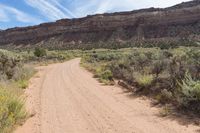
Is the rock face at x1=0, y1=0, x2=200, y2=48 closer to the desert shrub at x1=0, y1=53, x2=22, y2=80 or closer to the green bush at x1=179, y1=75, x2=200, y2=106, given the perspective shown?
the desert shrub at x1=0, y1=53, x2=22, y2=80

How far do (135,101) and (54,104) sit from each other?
3.06 meters

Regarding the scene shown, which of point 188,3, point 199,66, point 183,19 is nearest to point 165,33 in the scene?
point 183,19

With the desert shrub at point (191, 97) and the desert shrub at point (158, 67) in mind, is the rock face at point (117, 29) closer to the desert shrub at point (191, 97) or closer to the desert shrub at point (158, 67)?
the desert shrub at point (158, 67)

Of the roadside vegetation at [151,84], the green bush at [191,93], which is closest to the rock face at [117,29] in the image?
the roadside vegetation at [151,84]

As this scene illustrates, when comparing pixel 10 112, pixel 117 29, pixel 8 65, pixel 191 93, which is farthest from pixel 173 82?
pixel 117 29

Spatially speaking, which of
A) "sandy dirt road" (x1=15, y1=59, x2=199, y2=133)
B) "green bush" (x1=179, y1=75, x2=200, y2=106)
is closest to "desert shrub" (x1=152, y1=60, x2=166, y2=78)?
"sandy dirt road" (x1=15, y1=59, x2=199, y2=133)

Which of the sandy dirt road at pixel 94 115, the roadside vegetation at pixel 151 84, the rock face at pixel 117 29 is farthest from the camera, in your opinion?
the rock face at pixel 117 29

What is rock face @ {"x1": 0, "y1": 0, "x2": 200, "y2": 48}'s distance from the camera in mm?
99875

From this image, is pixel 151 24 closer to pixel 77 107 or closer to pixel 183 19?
pixel 183 19

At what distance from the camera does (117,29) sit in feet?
377

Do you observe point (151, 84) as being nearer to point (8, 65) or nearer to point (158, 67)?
point (158, 67)

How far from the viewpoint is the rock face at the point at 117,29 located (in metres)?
99.9

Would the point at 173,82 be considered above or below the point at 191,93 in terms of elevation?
below

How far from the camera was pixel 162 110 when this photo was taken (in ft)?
34.0
